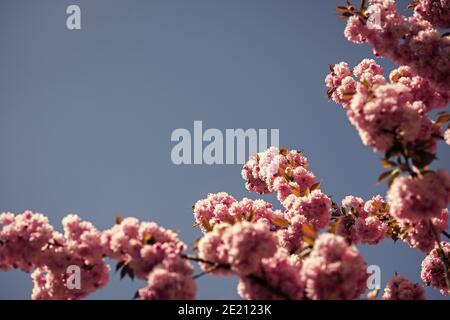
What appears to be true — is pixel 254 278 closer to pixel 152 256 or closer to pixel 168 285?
pixel 168 285

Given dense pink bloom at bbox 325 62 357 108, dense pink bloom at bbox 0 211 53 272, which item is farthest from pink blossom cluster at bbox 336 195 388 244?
Answer: dense pink bloom at bbox 0 211 53 272

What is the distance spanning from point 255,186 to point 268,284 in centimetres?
617

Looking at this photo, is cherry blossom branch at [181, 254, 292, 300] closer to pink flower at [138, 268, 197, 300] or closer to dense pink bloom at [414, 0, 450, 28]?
pink flower at [138, 268, 197, 300]

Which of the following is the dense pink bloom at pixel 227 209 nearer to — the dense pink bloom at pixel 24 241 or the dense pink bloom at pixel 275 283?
the dense pink bloom at pixel 24 241

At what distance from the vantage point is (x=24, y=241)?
173 inches

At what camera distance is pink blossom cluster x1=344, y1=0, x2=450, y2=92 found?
17.9 feet

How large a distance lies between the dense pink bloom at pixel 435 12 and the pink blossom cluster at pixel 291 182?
322 centimetres

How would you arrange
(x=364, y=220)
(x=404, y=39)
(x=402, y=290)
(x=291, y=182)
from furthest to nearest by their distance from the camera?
1. (x=291, y=182)
2. (x=364, y=220)
3. (x=404, y=39)
4. (x=402, y=290)

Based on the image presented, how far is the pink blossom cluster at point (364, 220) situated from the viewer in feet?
23.2

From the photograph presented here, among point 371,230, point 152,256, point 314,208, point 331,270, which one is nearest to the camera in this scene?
point 331,270

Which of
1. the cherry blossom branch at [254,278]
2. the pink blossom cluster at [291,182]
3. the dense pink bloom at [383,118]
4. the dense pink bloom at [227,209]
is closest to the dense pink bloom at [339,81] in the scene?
the pink blossom cluster at [291,182]

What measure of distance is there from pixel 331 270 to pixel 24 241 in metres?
3.16

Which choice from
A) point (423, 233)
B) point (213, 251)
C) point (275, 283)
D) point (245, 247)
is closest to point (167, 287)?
point (213, 251)

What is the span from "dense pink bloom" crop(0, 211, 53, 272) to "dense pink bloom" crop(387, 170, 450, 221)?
3.63 m
